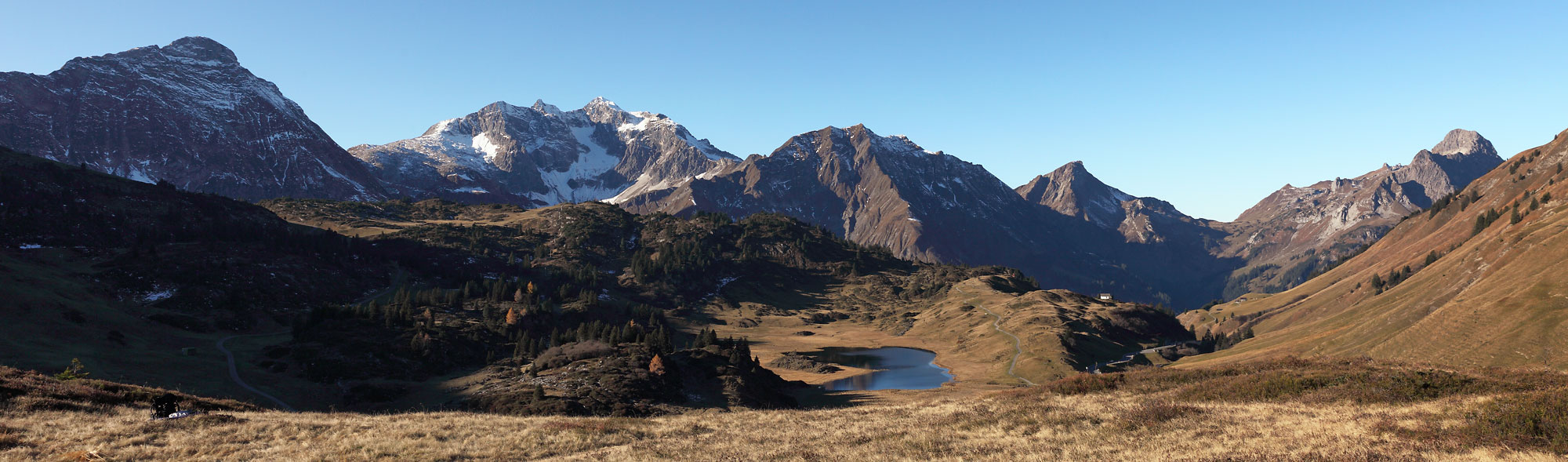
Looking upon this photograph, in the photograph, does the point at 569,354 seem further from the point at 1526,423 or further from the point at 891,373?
the point at 1526,423

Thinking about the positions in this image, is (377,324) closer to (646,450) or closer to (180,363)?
(180,363)

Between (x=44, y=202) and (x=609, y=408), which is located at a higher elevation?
(x=44, y=202)

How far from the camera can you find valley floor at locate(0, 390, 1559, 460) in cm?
2717

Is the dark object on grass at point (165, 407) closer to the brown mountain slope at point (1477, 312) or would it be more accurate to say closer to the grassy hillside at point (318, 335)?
the grassy hillside at point (318, 335)

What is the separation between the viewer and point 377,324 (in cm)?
13300

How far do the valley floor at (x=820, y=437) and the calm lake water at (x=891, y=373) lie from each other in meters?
100

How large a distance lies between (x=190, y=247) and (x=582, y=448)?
635ft

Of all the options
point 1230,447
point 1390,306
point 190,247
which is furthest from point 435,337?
point 1390,306

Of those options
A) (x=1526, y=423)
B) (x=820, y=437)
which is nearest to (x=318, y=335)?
(x=820, y=437)

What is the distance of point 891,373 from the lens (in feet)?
549

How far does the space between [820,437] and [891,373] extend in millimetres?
135387

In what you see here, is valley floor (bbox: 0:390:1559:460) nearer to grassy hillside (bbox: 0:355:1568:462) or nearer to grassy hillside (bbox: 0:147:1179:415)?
grassy hillside (bbox: 0:355:1568:462)

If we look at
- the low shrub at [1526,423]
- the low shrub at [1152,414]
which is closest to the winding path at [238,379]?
the low shrub at [1152,414]

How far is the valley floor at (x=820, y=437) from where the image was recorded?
89.1 ft
